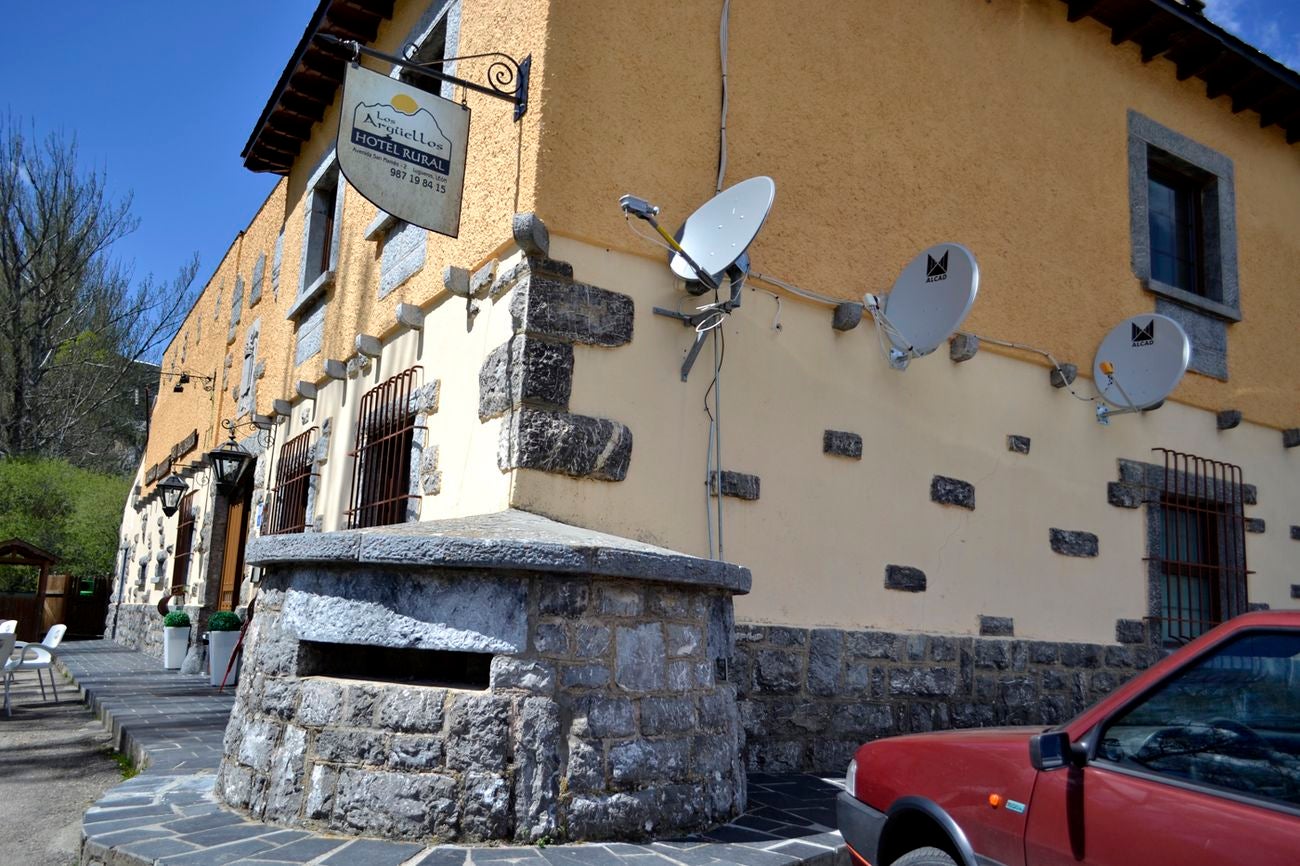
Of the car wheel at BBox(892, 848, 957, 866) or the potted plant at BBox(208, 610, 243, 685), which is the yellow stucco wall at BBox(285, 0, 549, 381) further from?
the car wheel at BBox(892, 848, 957, 866)

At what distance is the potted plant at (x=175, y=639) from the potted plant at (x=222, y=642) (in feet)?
Answer: 6.95

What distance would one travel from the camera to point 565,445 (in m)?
5.33

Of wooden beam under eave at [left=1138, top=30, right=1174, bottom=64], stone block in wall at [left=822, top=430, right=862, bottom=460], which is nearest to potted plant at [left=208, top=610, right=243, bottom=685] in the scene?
stone block in wall at [left=822, top=430, right=862, bottom=460]

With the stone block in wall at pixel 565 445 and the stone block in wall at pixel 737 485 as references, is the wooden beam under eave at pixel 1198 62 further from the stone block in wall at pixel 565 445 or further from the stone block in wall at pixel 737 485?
the stone block in wall at pixel 565 445

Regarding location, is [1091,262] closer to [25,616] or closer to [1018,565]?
[1018,565]

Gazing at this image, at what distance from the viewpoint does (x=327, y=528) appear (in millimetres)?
8039

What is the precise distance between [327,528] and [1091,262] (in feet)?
21.6

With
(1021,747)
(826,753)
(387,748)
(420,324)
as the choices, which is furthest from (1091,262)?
(387,748)

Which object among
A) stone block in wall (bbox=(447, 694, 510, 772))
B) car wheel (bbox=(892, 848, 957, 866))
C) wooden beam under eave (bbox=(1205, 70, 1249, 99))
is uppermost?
wooden beam under eave (bbox=(1205, 70, 1249, 99))

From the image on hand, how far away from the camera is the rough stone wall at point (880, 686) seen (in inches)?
229

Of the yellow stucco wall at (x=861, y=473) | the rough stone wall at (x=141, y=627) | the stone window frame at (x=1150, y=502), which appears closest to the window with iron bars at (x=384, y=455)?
the yellow stucco wall at (x=861, y=473)

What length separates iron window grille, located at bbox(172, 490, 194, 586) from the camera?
543 inches

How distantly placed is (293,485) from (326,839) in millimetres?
5947

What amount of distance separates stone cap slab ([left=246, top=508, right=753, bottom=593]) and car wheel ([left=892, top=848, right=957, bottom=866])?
1561mm
